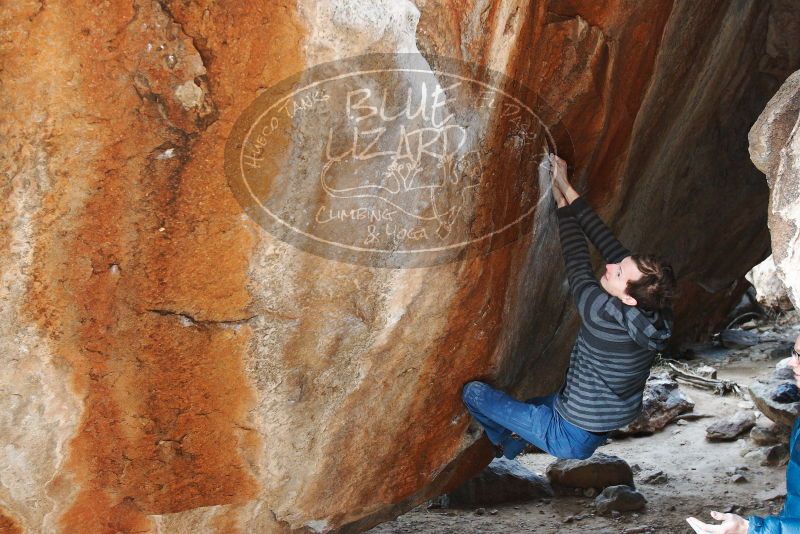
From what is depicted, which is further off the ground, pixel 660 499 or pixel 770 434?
pixel 770 434

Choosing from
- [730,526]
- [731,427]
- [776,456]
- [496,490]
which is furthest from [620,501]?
[730,526]

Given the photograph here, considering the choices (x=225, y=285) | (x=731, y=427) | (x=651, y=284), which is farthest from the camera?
(x=731, y=427)

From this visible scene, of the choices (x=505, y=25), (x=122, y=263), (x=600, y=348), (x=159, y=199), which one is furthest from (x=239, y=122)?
(x=600, y=348)

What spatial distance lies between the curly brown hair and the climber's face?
1 cm

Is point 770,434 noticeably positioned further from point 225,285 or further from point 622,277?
point 225,285

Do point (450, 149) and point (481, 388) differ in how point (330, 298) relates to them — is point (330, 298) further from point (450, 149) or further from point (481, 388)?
point (481, 388)

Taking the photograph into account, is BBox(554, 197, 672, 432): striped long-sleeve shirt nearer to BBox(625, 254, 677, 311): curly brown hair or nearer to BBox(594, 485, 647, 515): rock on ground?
BBox(625, 254, 677, 311): curly brown hair

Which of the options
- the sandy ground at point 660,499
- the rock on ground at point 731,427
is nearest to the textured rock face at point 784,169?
the sandy ground at point 660,499

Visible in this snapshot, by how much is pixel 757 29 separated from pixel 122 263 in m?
3.94

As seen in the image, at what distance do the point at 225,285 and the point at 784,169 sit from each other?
1904 millimetres

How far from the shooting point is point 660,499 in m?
5.00

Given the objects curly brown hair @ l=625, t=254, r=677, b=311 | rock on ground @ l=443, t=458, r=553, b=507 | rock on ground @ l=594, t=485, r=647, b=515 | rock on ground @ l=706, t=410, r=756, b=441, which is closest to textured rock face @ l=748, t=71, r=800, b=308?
curly brown hair @ l=625, t=254, r=677, b=311

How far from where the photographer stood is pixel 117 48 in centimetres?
237

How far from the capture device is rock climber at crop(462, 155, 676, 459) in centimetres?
308
